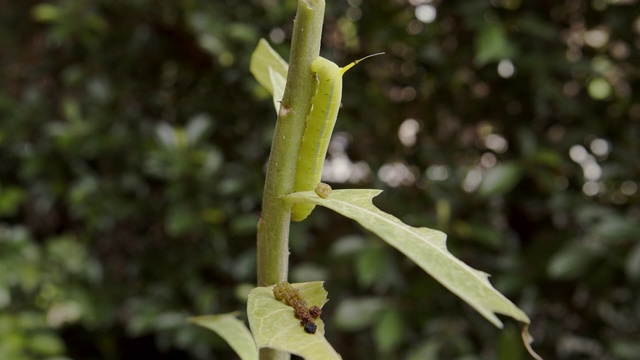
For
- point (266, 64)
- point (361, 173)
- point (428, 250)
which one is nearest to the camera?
point (428, 250)

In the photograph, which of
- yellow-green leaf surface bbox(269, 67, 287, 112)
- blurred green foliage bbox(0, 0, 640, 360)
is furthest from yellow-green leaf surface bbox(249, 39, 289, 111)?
blurred green foliage bbox(0, 0, 640, 360)

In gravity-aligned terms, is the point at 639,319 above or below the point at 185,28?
below

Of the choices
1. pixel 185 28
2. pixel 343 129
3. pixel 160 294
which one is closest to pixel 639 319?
pixel 343 129

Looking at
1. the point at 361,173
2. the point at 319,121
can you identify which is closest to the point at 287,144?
the point at 319,121

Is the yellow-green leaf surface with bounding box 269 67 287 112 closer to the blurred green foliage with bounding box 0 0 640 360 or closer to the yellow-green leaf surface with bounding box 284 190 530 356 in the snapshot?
the yellow-green leaf surface with bounding box 284 190 530 356

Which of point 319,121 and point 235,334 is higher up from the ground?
point 319,121

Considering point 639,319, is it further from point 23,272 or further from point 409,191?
A: point 23,272

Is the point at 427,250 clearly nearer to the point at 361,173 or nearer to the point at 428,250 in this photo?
the point at 428,250
